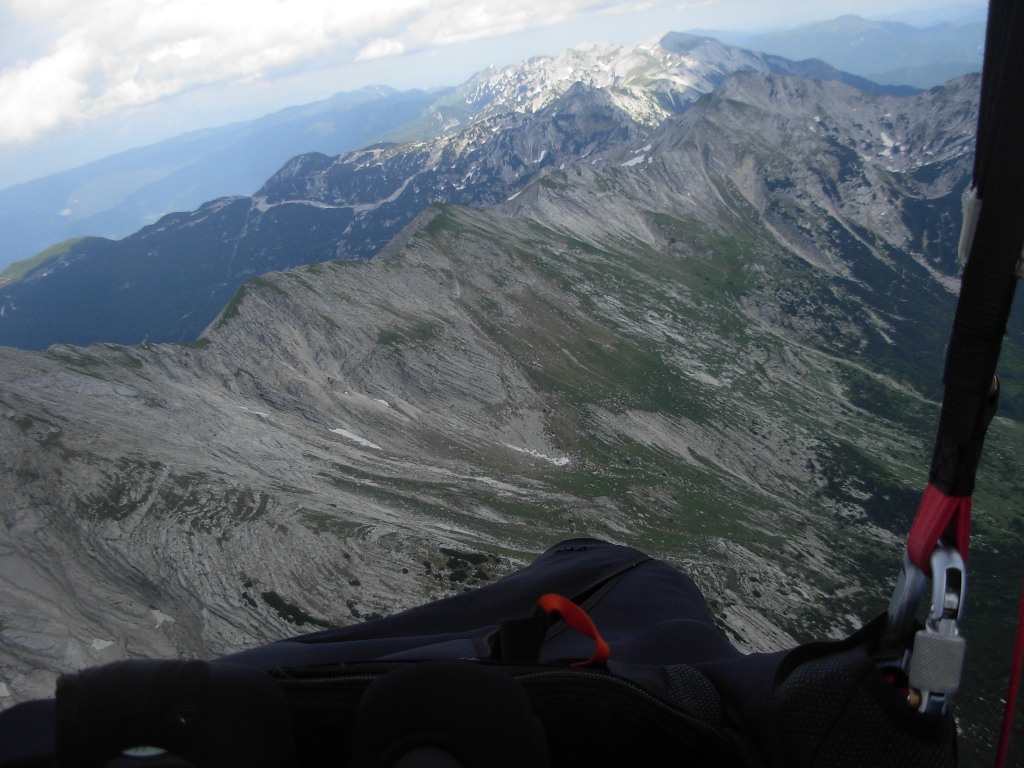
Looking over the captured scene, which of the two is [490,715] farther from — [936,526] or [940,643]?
[936,526]

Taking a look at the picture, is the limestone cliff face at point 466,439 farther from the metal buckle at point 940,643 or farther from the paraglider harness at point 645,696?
the metal buckle at point 940,643

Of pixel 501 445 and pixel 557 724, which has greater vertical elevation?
pixel 557 724

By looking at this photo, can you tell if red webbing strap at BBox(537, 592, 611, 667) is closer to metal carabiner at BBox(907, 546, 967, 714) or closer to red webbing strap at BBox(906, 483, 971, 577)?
metal carabiner at BBox(907, 546, 967, 714)

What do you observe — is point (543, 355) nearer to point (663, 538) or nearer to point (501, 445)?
point (501, 445)

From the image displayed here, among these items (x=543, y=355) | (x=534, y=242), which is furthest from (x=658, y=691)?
(x=534, y=242)

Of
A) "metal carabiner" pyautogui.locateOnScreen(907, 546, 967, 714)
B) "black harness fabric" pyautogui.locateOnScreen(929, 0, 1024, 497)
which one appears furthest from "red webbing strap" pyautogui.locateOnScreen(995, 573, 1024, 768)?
"black harness fabric" pyautogui.locateOnScreen(929, 0, 1024, 497)

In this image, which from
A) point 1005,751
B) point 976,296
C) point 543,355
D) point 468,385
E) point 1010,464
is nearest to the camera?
point 976,296
